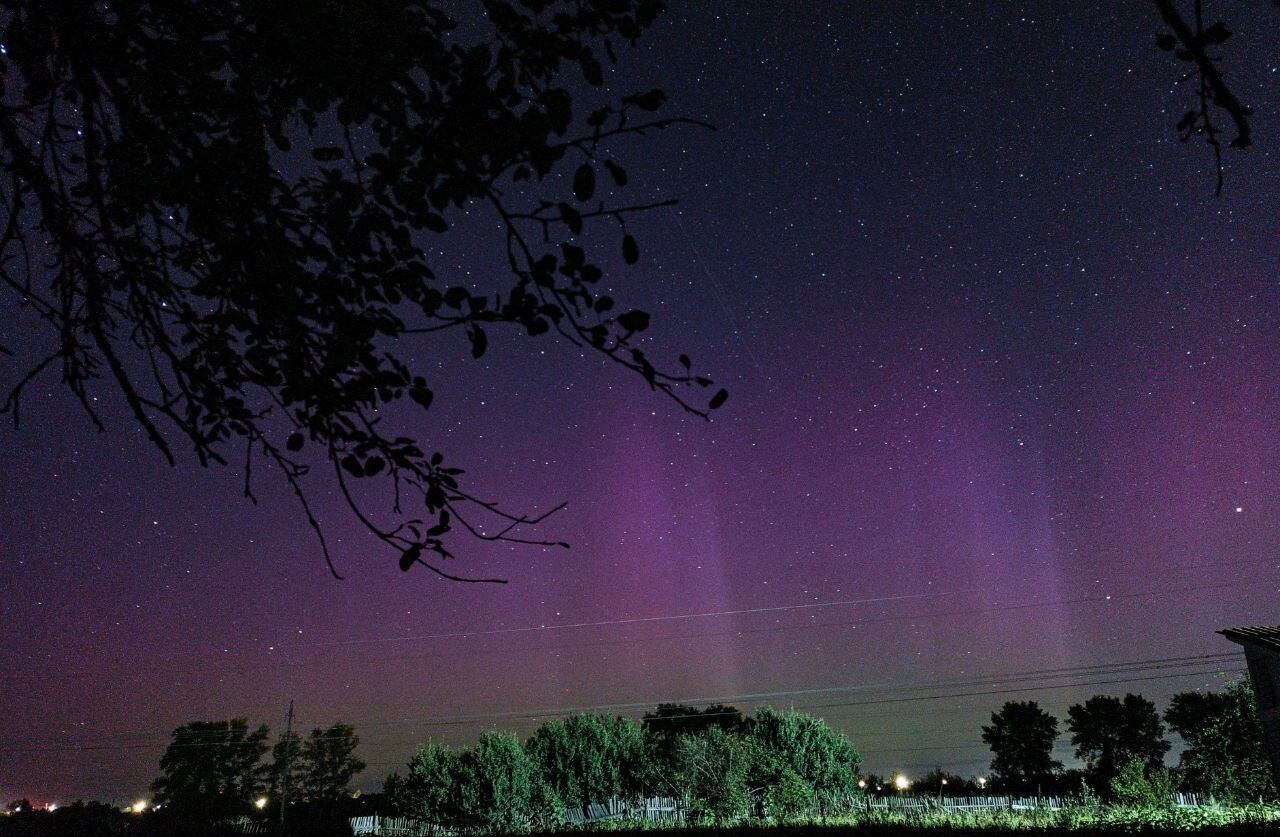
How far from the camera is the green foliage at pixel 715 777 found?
3344cm

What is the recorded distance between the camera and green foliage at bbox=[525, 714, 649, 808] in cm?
4331

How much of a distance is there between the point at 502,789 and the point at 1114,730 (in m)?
49.3

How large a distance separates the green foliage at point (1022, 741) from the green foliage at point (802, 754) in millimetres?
27184

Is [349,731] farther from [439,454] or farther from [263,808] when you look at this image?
[439,454]

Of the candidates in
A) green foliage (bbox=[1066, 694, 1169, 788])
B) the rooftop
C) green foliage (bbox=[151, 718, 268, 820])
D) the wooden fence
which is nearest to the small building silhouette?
the rooftop

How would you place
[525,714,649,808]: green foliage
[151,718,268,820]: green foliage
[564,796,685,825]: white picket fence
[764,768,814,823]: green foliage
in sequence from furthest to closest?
[151,718,268,820]: green foliage < [525,714,649,808]: green foliage < [564,796,685,825]: white picket fence < [764,768,814,823]: green foliage

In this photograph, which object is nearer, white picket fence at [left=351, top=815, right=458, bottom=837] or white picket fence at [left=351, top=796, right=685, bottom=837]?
white picket fence at [left=351, top=815, right=458, bottom=837]

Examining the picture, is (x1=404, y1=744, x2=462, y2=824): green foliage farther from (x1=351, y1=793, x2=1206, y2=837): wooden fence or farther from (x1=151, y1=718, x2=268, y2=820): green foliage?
(x1=151, y1=718, x2=268, y2=820): green foliage

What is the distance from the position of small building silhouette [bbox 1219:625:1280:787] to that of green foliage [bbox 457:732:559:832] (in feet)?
93.0

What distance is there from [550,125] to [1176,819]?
2619 cm

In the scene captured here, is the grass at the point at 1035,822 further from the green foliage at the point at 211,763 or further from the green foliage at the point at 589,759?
the green foliage at the point at 211,763

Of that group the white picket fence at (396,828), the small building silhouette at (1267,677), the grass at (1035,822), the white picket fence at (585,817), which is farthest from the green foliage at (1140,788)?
the white picket fence at (396,828)

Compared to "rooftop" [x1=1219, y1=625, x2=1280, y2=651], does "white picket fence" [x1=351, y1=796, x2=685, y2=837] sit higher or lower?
lower

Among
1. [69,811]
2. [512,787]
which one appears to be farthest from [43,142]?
[512,787]
